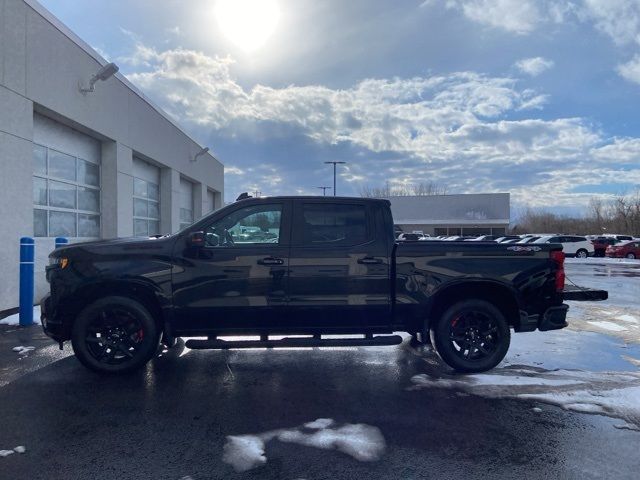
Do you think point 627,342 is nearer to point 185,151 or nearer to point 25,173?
point 25,173

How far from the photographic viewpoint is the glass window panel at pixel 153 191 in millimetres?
17391

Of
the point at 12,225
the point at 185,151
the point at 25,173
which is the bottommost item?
the point at 12,225

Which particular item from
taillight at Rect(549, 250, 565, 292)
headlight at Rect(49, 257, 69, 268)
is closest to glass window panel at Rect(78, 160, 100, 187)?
headlight at Rect(49, 257, 69, 268)

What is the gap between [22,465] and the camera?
3275 mm

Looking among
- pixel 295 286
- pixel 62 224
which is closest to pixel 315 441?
pixel 295 286

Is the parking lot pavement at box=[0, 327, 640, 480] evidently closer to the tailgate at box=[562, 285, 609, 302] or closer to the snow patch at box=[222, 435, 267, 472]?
the snow patch at box=[222, 435, 267, 472]

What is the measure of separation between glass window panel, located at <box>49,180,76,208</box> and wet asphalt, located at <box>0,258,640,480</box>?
5.86m

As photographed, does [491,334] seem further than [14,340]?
No

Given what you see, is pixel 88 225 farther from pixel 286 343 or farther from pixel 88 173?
pixel 286 343

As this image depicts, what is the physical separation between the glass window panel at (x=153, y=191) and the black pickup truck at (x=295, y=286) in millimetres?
12603

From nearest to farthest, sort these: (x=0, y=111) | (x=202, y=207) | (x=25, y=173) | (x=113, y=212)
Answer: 1. (x=0, y=111)
2. (x=25, y=173)
3. (x=113, y=212)
4. (x=202, y=207)

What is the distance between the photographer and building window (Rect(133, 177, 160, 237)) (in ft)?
52.2

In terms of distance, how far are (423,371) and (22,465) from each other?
414 centimetres

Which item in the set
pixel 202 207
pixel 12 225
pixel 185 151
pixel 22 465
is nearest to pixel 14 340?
pixel 12 225
